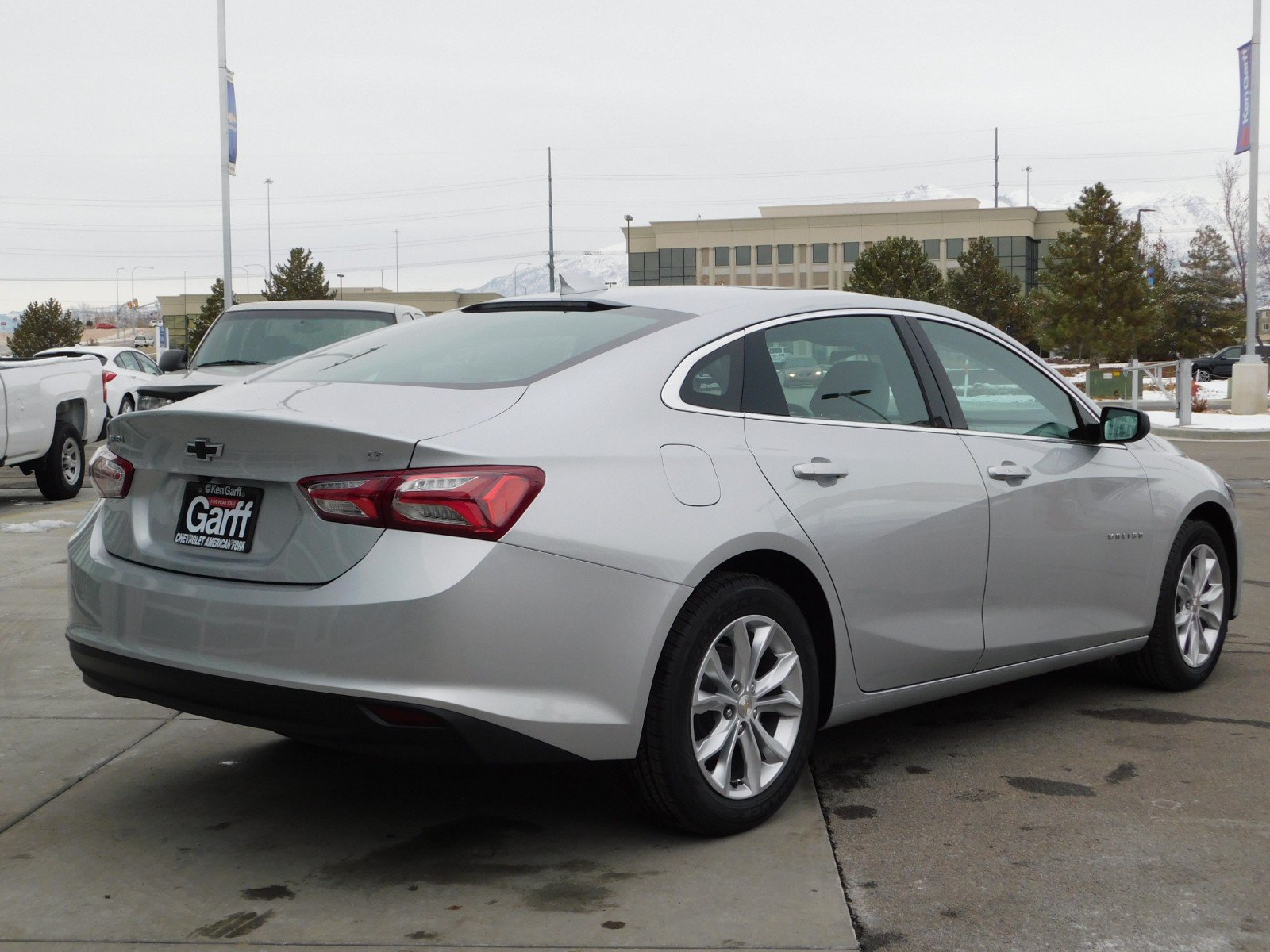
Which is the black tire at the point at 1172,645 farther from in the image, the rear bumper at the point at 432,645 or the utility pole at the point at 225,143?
the utility pole at the point at 225,143

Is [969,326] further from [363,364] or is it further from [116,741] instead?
[116,741]

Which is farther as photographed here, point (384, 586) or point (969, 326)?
point (969, 326)

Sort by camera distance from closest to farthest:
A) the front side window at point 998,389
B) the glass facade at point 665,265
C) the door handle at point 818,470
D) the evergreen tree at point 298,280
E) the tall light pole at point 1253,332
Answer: the door handle at point 818,470 → the front side window at point 998,389 → the tall light pole at point 1253,332 → the evergreen tree at point 298,280 → the glass facade at point 665,265

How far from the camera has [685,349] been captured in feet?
13.6

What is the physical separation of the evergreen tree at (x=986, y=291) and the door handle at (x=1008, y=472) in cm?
7037

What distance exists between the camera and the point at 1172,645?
227 inches

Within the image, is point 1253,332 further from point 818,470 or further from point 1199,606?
point 818,470

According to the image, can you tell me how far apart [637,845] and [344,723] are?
976mm

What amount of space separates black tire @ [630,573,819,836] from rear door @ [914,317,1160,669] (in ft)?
3.32

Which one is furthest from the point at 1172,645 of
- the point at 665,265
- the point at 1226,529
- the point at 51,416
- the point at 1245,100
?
the point at 665,265

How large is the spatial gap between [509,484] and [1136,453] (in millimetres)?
3109

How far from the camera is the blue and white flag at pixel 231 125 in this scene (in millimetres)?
32656

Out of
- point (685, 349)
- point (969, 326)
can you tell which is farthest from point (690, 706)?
point (969, 326)

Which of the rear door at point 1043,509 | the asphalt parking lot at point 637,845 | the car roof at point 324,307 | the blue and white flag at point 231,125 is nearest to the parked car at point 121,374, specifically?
the car roof at point 324,307
